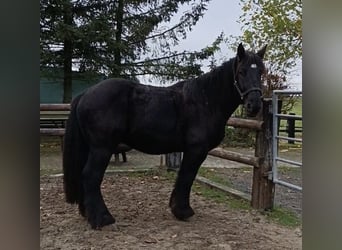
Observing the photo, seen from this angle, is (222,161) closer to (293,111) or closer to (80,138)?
(293,111)

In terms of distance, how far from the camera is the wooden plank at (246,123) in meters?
1.97

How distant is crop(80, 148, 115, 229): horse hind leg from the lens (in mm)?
1616

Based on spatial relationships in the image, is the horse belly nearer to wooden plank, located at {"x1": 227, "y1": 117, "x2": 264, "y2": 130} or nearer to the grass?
wooden plank, located at {"x1": 227, "y1": 117, "x2": 264, "y2": 130}

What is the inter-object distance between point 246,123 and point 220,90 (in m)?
0.35

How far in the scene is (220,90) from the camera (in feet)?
5.68

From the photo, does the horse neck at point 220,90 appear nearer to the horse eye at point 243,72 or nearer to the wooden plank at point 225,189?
the horse eye at point 243,72

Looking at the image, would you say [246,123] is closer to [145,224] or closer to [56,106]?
[145,224]

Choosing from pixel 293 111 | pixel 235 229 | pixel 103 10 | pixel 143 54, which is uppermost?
pixel 103 10

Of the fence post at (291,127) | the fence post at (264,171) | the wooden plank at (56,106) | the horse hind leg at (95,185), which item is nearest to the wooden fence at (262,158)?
the fence post at (264,171)

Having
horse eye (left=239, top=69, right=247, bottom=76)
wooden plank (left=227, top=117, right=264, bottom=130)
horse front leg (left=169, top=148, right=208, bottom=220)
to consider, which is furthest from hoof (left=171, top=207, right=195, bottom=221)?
horse eye (left=239, top=69, right=247, bottom=76)

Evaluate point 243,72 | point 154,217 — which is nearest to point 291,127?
point 243,72
